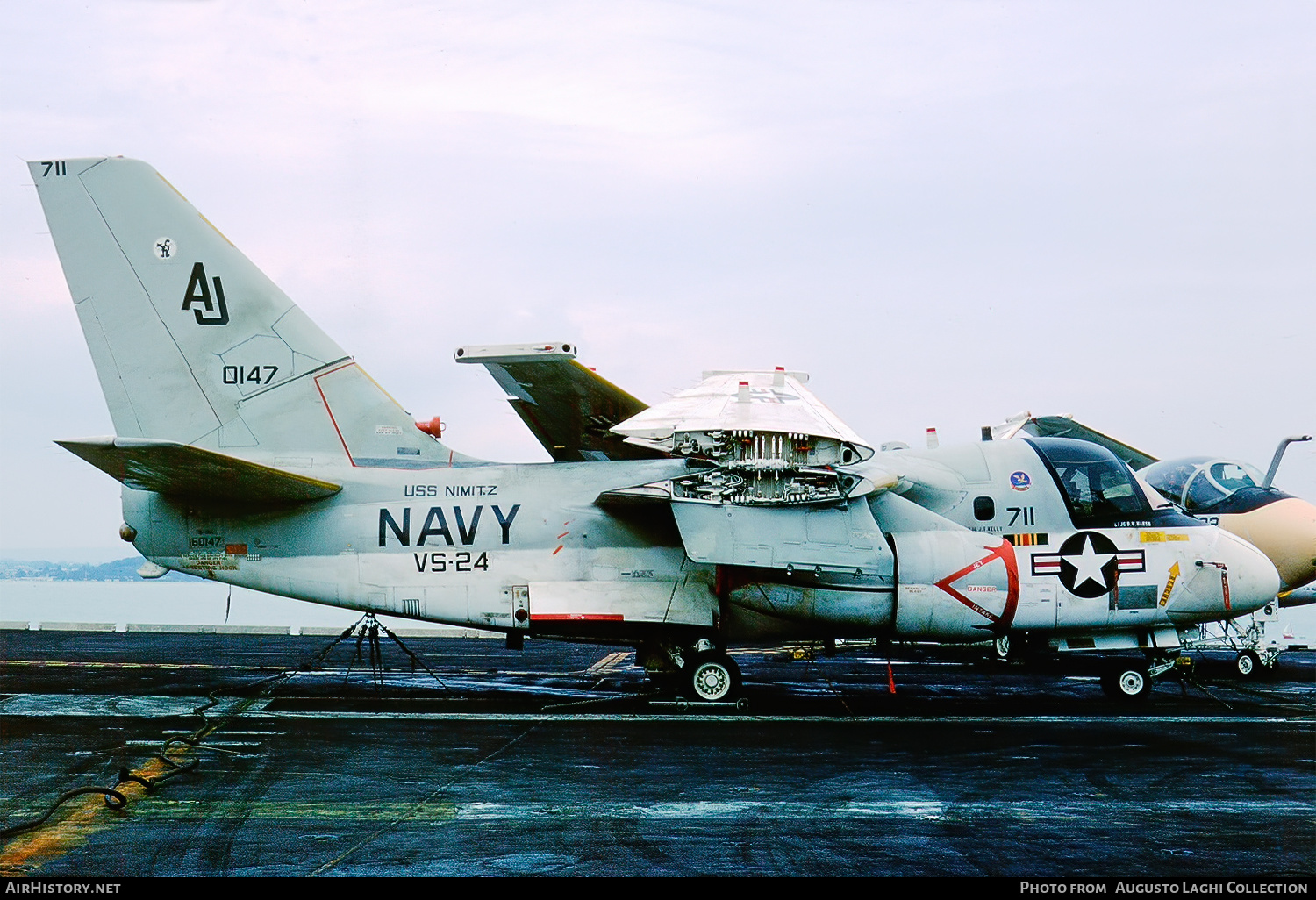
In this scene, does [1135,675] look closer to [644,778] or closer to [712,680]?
[712,680]

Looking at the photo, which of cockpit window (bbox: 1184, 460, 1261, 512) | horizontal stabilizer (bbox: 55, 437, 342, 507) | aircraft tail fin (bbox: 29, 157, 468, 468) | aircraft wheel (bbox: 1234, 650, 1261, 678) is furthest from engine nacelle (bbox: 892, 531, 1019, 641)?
horizontal stabilizer (bbox: 55, 437, 342, 507)

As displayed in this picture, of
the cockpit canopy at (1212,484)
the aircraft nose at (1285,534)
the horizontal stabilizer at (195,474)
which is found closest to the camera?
the horizontal stabilizer at (195,474)

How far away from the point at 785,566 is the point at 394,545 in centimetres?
557

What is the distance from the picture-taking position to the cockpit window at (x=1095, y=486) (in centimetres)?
1608

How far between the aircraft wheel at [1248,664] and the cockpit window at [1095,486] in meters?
5.85

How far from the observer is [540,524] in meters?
15.6

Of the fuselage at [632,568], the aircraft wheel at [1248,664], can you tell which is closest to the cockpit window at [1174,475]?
the aircraft wheel at [1248,664]

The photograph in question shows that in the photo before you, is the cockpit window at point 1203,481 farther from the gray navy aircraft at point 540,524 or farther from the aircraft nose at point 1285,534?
the gray navy aircraft at point 540,524

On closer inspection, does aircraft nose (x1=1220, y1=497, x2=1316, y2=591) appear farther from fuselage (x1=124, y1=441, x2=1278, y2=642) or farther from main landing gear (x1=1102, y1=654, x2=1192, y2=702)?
main landing gear (x1=1102, y1=654, x2=1192, y2=702)

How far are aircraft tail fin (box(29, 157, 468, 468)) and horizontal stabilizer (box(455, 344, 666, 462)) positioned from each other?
2.30 meters

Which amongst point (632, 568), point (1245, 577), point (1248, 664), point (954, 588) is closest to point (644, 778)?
point (632, 568)

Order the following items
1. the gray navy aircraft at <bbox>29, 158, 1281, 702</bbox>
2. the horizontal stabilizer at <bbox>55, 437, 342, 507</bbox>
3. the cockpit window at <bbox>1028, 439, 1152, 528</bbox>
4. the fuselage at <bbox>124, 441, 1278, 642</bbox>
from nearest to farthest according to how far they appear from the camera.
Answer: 1. the horizontal stabilizer at <bbox>55, 437, 342, 507</bbox>
2. the gray navy aircraft at <bbox>29, 158, 1281, 702</bbox>
3. the fuselage at <bbox>124, 441, 1278, 642</bbox>
4. the cockpit window at <bbox>1028, 439, 1152, 528</bbox>

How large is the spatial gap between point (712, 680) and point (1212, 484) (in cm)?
1084

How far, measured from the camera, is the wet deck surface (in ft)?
24.7
